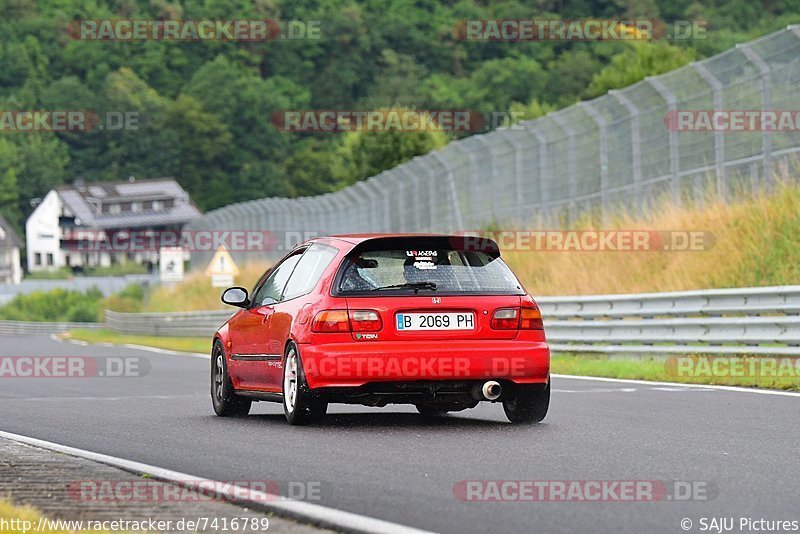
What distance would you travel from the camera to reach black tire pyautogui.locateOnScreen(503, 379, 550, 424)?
11.4 metres

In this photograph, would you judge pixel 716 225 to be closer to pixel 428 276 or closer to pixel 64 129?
pixel 428 276

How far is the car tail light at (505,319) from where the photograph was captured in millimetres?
11156

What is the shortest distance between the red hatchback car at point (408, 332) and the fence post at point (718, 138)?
11.6m

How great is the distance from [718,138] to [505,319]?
12325mm

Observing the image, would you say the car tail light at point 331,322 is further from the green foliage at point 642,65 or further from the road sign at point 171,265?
the green foliage at point 642,65

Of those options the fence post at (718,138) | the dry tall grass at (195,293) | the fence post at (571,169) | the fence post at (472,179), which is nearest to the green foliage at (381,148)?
the dry tall grass at (195,293)

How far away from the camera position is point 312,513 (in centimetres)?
680

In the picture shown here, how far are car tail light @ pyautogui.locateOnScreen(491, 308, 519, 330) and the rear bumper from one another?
0.41 ft

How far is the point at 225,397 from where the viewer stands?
12789 millimetres

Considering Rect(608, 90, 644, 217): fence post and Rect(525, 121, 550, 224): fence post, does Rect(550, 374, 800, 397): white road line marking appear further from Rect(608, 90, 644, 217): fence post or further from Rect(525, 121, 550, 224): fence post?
Rect(525, 121, 550, 224): fence post

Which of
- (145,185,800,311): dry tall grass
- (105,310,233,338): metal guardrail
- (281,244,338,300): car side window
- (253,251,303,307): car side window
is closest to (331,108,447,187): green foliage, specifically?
(105,310,233,338): metal guardrail

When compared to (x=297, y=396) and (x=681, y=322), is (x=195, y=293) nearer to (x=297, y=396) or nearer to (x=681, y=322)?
(x=681, y=322)

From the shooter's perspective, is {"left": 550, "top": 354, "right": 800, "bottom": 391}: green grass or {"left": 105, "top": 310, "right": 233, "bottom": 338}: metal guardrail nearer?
{"left": 550, "top": 354, "right": 800, "bottom": 391}: green grass

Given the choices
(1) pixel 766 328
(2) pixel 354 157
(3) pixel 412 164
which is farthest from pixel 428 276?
(2) pixel 354 157
